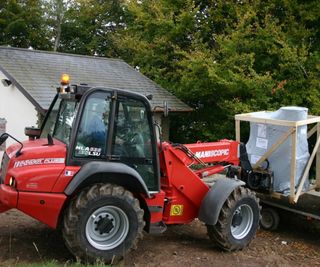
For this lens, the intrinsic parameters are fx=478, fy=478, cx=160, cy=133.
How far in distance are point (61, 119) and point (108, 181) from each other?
1152mm

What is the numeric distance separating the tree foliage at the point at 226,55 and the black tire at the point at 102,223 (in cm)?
819

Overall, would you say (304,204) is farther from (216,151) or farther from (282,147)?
(216,151)

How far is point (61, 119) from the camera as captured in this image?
636 centimetres

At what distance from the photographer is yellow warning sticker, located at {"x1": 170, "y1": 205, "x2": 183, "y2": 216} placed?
21.8ft

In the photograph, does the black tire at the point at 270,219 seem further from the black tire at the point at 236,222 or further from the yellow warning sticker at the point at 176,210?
the yellow warning sticker at the point at 176,210

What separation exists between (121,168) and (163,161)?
3.04 ft

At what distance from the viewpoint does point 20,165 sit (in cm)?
554

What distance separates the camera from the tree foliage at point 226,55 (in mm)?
13727

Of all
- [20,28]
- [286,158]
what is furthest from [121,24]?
[286,158]

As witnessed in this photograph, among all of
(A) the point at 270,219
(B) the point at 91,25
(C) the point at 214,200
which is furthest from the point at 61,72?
(B) the point at 91,25

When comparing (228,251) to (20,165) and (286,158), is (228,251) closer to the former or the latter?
(286,158)

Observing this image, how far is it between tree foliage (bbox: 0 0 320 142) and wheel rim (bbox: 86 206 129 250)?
8201mm

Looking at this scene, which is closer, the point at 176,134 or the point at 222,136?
the point at 222,136

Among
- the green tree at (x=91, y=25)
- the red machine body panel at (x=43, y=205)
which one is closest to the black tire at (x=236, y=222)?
the red machine body panel at (x=43, y=205)
